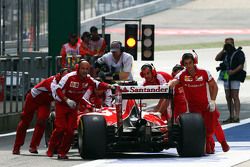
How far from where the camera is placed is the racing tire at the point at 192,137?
18000 mm

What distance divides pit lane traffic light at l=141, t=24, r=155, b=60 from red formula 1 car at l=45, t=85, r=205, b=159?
7821mm

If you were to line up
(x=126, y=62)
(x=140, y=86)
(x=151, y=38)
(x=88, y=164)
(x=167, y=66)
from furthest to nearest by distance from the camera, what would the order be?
(x=167, y=66)
(x=151, y=38)
(x=126, y=62)
(x=140, y=86)
(x=88, y=164)

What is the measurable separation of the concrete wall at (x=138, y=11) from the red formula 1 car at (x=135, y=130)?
4536 cm

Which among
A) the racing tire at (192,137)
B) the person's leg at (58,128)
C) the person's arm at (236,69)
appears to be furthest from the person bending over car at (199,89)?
the person's arm at (236,69)

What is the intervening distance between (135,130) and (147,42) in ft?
28.0

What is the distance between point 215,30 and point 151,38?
1623 inches

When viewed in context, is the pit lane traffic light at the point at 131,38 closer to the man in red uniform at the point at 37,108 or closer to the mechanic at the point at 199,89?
the man in red uniform at the point at 37,108

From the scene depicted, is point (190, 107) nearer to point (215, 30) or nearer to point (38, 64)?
point (38, 64)

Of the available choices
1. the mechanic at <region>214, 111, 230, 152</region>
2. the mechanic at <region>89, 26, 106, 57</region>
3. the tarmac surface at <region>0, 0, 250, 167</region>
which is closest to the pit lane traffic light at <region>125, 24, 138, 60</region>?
the tarmac surface at <region>0, 0, 250, 167</region>

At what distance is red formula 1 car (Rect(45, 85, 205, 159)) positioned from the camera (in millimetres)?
17922

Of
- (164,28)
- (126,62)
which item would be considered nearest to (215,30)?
(164,28)

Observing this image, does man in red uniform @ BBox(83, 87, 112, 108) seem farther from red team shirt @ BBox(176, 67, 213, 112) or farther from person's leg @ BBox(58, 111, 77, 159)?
red team shirt @ BBox(176, 67, 213, 112)

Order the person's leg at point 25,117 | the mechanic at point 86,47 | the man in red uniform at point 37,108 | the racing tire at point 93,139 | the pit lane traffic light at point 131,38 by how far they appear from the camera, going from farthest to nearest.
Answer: the mechanic at point 86,47, the pit lane traffic light at point 131,38, the person's leg at point 25,117, the man in red uniform at point 37,108, the racing tire at point 93,139

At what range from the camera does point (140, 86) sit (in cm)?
1859
